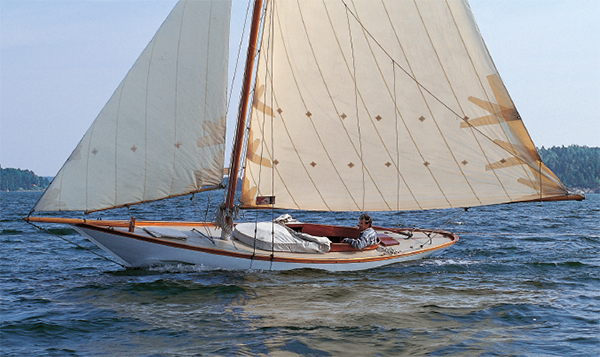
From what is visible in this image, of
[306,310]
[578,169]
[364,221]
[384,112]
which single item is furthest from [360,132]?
[578,169]

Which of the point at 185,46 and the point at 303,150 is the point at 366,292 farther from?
the point at 185,46

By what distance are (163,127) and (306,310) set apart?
530 cm

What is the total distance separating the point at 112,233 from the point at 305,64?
20.9ft

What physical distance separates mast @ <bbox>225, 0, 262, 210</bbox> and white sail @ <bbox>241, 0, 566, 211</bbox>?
0.45 meters

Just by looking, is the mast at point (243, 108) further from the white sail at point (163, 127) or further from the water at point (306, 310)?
the water at point (306, 310)

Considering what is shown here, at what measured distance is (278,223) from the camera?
49.8 feet

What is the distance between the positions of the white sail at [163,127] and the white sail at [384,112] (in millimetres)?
1537

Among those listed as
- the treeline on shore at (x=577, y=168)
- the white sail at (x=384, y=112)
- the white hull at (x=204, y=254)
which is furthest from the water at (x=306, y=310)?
the treeline on shore at (x=577, y=168)

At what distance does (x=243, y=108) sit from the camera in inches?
543

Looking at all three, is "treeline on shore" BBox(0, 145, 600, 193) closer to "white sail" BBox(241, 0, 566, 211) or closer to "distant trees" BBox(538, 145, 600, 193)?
"distant trees" BBox(538, 145, 600, 193)

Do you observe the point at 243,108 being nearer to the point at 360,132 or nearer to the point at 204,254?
the point at 360,132

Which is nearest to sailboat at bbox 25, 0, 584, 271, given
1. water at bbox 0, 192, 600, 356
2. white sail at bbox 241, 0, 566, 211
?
white sail at bbox 241, 0, 566, 211

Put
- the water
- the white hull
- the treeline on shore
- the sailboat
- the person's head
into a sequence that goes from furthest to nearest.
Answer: the treeline on shore < the person's head < the sailboat < the white hull < the water

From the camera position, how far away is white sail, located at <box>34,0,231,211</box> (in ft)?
40.7
